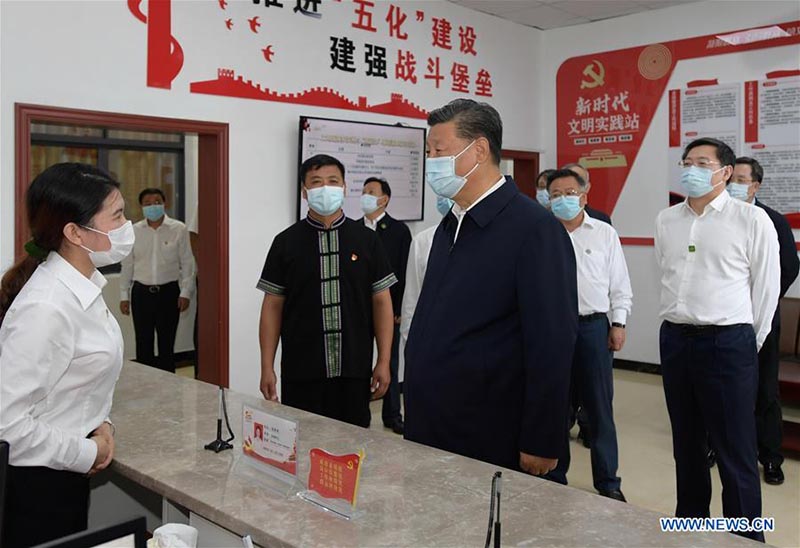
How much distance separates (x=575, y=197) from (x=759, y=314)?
1.10m

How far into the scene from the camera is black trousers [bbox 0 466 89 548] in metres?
1.48

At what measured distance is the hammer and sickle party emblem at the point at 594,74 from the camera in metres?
6.48

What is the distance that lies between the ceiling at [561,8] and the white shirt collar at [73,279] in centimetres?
497

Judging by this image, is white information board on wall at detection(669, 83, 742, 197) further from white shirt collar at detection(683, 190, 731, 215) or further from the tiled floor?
white shirt collar at detection(683, 190, 731, 215)

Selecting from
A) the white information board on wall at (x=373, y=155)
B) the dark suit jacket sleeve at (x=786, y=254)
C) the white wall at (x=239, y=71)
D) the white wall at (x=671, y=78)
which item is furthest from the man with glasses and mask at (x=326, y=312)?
the white wall at (x=671, y=78)

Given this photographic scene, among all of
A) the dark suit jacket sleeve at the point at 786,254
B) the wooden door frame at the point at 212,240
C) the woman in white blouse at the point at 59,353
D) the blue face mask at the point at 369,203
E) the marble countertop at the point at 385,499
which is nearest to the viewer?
the marble countertop at the point at 385,499

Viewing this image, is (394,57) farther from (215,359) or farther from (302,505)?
(302,505)

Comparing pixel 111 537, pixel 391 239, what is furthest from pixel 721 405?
pixel 391 239

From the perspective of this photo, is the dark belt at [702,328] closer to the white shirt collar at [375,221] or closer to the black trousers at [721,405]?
the black trousers at [721,405]

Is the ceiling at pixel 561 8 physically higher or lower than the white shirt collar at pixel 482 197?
higher

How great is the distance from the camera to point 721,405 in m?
2.70

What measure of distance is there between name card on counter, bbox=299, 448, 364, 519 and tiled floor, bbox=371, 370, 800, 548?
7.72 feet

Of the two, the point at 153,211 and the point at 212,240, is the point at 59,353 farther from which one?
the point at 153,211

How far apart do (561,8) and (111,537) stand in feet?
19.9
